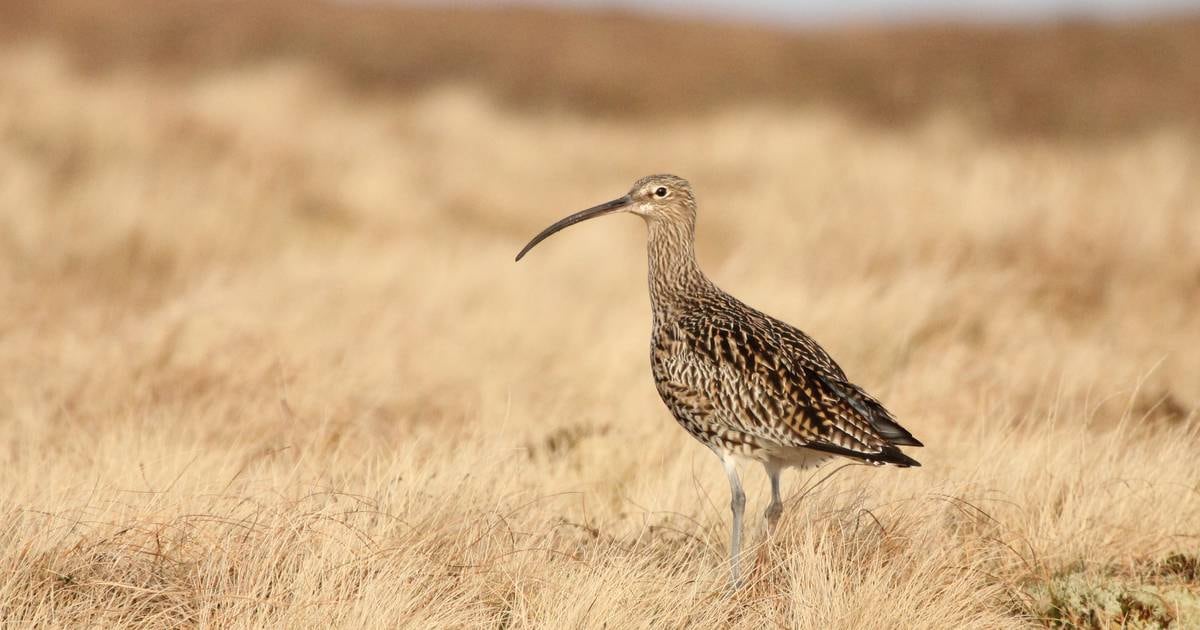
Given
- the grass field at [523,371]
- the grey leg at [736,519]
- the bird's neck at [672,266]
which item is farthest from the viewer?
the bird's neck at [672,266]

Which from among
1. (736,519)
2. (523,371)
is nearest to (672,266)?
(736,519)

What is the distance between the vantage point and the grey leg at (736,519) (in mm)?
4055

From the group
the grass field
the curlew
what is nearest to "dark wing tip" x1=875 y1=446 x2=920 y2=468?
the curlew

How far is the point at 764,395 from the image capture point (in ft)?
14.0

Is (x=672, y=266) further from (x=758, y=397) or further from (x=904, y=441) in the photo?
(x=904, y=441)

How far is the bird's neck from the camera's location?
495 centimetres

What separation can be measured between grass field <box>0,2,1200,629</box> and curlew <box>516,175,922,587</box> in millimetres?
243

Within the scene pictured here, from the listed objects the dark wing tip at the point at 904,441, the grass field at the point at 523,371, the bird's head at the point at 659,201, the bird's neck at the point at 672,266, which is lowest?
the grass field at the point at 523,371

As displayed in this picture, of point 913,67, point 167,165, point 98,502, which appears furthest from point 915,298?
point 913,67

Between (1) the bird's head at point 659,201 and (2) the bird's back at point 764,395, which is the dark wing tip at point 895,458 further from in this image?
(1) the bird's head at point 659,201

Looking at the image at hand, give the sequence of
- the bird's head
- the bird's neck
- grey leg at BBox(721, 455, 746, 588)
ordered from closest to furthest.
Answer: grey leg at BBox(721, 455, 746, 588) < the bird's neck < the bird's head

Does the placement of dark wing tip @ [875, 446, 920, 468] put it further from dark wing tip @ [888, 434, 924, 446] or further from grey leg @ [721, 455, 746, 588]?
grey leg @ [721, 455, 746, 588]

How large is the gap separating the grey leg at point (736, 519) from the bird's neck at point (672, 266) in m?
0.72

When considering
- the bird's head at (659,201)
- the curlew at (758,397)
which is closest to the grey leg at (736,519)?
the curlew at (758,397)
